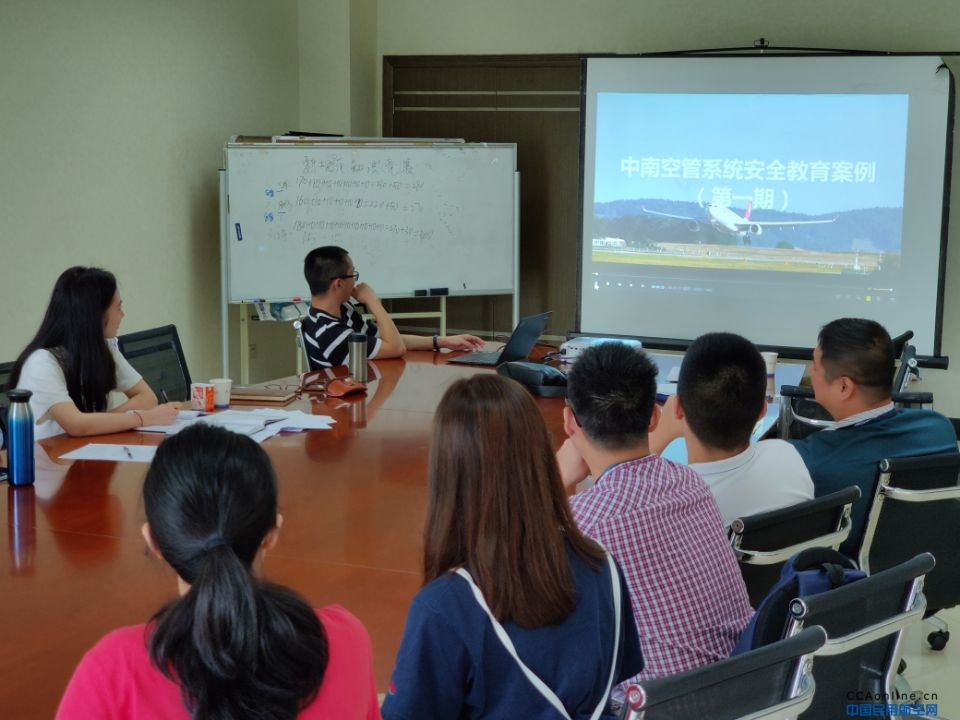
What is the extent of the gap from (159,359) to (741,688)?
9.83ft

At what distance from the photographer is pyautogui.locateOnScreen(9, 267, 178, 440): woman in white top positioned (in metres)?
3.05

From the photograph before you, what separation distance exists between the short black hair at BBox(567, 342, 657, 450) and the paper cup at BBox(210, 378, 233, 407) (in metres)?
1.79

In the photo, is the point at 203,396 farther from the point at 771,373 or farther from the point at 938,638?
the point at 938,638

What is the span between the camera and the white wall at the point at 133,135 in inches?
187

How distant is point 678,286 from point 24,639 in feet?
16.3

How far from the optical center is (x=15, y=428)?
8.34ft

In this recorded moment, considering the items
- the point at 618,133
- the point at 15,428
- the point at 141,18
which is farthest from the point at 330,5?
the point at 15,428

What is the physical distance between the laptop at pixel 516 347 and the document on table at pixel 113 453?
1.59m

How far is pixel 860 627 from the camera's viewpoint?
158cm

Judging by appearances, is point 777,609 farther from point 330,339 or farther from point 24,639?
point 330,339

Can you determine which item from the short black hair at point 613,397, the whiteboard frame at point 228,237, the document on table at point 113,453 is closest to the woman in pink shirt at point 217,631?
the short black hair at point 613,397

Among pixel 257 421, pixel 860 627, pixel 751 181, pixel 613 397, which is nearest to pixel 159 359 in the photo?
pixel 257 421

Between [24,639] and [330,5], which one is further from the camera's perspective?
[330,5]

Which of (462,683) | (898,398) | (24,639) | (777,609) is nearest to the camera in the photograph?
(462,683)
